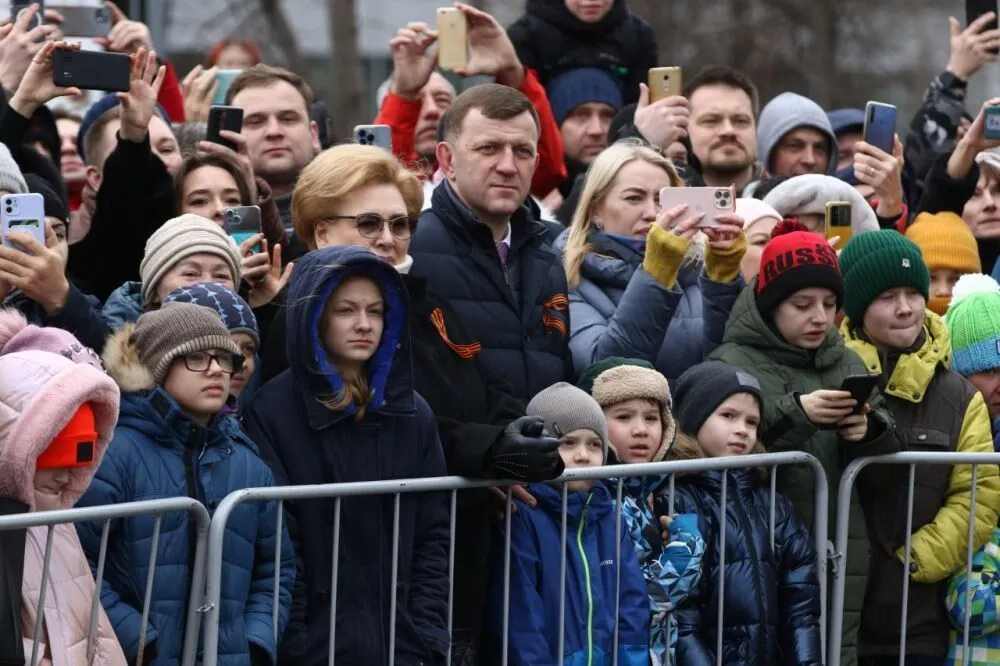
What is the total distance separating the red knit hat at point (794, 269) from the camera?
274 inches

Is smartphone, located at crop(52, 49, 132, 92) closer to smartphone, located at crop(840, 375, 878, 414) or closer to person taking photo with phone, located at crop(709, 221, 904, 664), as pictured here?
person taking photo with phone, located at crop(709, 221, 904, 664)

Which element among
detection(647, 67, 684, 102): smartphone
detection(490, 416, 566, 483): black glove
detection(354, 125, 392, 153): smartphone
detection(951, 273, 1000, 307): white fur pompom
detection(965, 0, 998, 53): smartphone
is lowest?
detection(490, 416, 566, 483): black glove

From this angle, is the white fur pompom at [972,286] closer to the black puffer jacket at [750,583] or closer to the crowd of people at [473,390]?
the crowd of people at [473,390]

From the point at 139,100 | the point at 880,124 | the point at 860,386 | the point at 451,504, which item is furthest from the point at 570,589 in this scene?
the point at 880,124

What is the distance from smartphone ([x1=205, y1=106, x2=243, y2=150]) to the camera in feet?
23.8

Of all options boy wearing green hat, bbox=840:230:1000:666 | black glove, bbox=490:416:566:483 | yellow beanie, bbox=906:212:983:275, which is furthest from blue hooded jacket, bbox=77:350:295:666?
yellow beanie, bbox=906:212:983:275

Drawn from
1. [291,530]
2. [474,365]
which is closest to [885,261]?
[474,365]

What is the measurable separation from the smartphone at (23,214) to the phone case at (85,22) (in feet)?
8.22

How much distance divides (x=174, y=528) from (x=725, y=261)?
2405 mm

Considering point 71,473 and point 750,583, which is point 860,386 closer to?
point 750,583

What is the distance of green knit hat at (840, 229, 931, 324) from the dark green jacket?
273mm

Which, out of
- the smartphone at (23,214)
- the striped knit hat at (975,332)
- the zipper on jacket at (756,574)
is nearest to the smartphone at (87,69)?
the smartphone at (23,214)

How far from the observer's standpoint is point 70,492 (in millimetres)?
5328

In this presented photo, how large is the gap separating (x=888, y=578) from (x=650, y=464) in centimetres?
122
